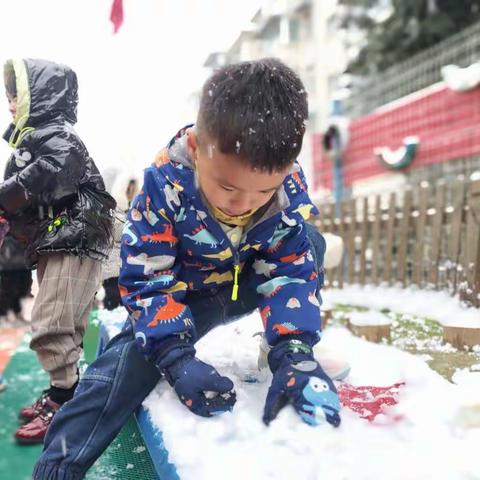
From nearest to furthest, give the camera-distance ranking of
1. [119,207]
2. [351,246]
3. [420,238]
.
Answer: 1. [119,207]
2. [420,238]
3. [351,246]

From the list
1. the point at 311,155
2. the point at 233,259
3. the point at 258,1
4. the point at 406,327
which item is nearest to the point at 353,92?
the point at 311,155

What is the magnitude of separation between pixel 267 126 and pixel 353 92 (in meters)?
9.47

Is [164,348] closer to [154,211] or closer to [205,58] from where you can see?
[154,211]

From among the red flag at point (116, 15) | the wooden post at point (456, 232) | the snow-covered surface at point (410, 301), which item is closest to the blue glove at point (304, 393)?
the red flag at point (116, 15)

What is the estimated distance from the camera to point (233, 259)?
131cm

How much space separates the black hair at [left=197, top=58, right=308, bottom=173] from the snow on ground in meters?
0.50

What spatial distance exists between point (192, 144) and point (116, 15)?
51 centimetres

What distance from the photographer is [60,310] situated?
1.48 meters

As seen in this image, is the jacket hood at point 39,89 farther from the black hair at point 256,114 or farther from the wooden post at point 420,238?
the wooden post at point 420,238

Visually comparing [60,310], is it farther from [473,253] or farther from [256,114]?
[473,253]

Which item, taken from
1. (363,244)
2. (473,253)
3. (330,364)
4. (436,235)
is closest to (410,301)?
(436,235)

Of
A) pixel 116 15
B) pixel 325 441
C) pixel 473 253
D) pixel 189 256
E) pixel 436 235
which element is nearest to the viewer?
pixel 325 441

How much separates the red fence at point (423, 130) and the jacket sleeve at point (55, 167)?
Answer: 17.4 ft

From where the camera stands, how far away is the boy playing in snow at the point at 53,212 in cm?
131
